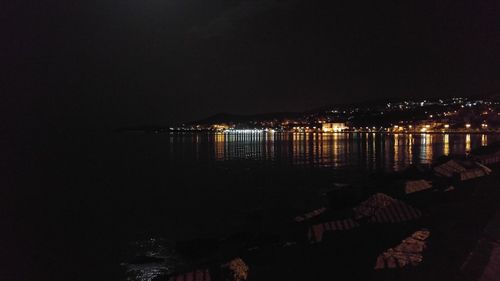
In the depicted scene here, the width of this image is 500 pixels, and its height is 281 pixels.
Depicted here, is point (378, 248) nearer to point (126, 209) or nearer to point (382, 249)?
point (382, 249)

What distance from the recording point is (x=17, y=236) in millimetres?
23281

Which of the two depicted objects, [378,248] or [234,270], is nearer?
[378,248]

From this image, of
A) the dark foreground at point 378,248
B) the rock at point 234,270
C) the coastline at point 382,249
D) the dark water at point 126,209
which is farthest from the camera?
the dark water at point 126,209

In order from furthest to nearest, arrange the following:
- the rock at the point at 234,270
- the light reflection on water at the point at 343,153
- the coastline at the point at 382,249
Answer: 1. the light reflection on water at the point at 343,153
2. the rock at the point at 234,270
3. the coastline at the point at 382,249

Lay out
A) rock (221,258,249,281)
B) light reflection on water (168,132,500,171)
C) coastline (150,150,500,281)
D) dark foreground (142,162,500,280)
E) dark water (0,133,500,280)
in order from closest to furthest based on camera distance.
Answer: dark foreground (142,162,500,280)
coastline (150,150,500,281)
rock (221,258,249,281)
dark water (0,133,500,280)
light reflection on water (168,132,500,171)

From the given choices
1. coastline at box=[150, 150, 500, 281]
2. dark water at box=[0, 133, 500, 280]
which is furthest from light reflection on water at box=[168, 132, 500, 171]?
coastline at box=[150, 150, 500, 281]

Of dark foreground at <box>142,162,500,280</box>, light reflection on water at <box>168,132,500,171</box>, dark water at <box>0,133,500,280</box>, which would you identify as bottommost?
dark water at <box>0,133,500,280</box>

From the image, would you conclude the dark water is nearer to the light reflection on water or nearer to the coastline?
the light reflection on water

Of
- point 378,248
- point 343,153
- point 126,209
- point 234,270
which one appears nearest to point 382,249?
point 378,248

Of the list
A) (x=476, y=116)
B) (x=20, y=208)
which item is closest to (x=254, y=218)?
(x=20, y=208)

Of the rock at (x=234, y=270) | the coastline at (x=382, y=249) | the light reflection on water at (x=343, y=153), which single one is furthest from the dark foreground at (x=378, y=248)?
the light reflection on water at (x=343, y=153)

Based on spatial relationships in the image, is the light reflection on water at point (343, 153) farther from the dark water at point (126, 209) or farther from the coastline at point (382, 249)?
the coastline at point (382, 249)

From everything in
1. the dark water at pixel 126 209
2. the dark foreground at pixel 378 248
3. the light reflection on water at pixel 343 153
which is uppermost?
the dark foreground at pixel 378 248

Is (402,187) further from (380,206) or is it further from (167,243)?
(167,243)
